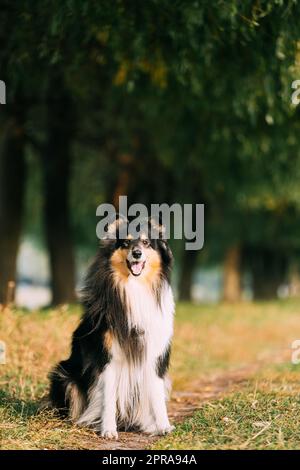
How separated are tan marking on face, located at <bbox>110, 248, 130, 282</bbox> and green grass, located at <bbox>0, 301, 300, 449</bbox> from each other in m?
1.44

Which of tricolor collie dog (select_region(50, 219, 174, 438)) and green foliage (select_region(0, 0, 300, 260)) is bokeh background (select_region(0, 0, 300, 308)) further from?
tricolor collie dog (select_region(50, 219, 174, 438))

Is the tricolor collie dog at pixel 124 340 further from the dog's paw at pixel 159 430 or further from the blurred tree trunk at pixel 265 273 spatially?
the blurred tree trunk at pixel 265 273

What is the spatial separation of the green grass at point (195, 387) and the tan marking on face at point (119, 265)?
1.44m

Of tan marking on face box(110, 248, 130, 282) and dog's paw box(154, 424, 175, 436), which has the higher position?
tan marking on face box(110, 248, 130, 282)

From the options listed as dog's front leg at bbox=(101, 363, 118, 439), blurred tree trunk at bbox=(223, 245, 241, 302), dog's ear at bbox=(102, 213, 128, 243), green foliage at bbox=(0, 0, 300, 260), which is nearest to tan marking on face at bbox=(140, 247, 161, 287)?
dog's ear at bbox=(102, 213, 128, 243)

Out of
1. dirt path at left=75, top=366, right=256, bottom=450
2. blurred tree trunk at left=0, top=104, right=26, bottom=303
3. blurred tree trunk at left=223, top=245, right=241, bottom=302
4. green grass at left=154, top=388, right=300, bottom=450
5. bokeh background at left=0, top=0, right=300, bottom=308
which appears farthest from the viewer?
blurred tree trunk at left=223, top=245, right=241, bottom=302

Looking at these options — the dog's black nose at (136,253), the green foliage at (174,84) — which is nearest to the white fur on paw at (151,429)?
the dog's black nose at (136,253)

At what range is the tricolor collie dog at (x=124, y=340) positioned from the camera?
6.89 m

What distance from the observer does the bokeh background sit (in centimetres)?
943

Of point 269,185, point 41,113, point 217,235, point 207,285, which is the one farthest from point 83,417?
point 207,285

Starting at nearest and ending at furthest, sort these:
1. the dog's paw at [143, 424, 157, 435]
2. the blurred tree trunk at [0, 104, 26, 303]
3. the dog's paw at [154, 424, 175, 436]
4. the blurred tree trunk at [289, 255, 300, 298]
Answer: the dog's paw at [154, 424, 175, 436], the dog's paw at [143, 424, 157, 435], the blurred tree trunk at [0, 104, 26, 303], the blurred tree trunk at [289, 255, 300, 298]

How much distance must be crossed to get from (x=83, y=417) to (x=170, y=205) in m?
15.1
